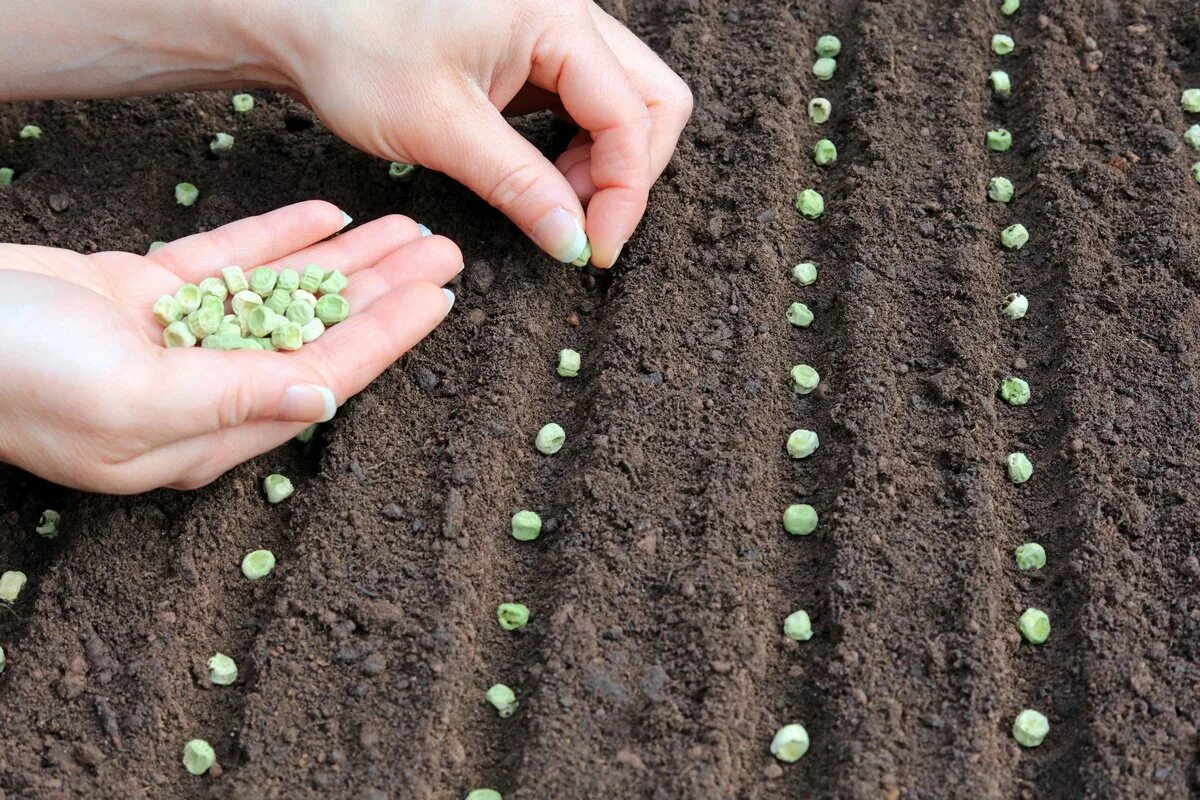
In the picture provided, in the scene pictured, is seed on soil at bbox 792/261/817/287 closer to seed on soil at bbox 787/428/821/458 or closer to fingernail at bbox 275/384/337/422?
seed on soil at bbox 787/428/821/458

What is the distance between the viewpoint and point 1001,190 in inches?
88.4

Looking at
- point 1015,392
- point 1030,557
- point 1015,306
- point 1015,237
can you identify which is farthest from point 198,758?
point 1015,237

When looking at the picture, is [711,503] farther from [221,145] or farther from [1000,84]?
[221,145]

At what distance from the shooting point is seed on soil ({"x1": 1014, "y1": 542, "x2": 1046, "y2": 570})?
5.84 ft

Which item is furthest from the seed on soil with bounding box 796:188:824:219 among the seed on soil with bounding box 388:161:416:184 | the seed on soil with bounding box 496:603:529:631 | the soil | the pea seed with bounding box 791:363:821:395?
the seed on soil with bounding box 496:603:529:631

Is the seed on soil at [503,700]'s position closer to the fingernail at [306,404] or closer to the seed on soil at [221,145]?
the fingernail at [306,404]

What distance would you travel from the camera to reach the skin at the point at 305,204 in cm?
164

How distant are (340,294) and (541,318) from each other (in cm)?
38

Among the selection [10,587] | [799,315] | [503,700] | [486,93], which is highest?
[486,93]

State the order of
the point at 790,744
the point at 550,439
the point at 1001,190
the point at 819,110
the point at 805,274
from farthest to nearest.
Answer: the point at 819,110
the point at 1001,190
the point at 805,274
the point at 550,439
the point at 790,744

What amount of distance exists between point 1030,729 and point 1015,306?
0.81 meters

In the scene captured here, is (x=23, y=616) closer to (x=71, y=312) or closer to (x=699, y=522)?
(x=71, y=312)

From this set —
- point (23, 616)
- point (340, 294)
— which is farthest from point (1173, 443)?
point (23, 616)

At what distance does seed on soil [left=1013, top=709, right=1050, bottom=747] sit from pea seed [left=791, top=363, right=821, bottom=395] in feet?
2.15
